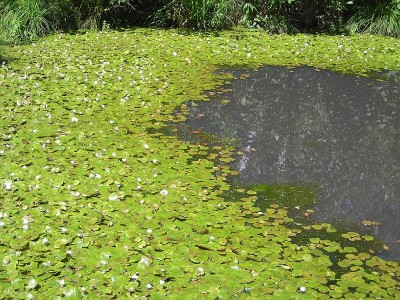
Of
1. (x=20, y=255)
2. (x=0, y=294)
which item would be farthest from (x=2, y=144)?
(x=0, y=294)

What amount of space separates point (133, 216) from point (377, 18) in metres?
7.92

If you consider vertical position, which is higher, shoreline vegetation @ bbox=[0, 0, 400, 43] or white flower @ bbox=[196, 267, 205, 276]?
shoreline vegetation @ bbox=[0, 0, 400, 43]

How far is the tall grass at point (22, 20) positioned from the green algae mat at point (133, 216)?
6.13 feet

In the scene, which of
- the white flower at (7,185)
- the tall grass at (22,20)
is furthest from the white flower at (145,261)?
the tall grass at (22,20)

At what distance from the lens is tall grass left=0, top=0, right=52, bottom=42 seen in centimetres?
893

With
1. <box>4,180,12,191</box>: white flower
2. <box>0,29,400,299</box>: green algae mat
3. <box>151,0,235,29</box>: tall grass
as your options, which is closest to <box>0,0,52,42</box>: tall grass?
<box>0,29,400,299</box>: green algae mat

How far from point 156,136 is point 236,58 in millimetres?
3311

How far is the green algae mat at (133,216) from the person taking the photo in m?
3.41

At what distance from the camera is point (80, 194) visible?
4387 millimetres

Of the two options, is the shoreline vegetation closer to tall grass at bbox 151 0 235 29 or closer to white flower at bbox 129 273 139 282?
tall grass at bbox 151 0 235 29

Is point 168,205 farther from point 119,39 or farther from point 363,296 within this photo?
point 119,39

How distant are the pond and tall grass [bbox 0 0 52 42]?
12.8ft

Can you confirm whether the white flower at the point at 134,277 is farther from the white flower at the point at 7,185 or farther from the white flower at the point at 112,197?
the white flower at the point at 7,185

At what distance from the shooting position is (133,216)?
13.6 ft
